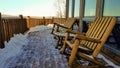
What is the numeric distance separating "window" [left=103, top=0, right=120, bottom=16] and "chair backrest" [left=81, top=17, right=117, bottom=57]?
31cm

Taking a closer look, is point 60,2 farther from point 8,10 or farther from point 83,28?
point 83,28

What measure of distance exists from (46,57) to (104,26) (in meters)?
1.57

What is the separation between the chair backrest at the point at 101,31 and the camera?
288cm

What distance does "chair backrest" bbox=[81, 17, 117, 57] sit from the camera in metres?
2.88

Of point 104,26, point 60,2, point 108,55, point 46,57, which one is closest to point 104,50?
point 108,55

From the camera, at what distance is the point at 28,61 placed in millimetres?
3775


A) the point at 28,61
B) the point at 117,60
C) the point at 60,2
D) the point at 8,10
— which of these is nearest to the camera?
the point at 117,60

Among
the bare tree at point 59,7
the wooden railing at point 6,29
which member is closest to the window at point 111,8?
the wooden railing at point 6,29

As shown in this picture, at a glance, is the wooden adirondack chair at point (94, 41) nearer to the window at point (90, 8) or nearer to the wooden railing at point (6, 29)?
the window at point (90, 8)

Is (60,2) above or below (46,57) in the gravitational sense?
above

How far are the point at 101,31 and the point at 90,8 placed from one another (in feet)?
6.88

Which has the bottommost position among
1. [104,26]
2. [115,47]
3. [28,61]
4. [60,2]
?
[28,61]

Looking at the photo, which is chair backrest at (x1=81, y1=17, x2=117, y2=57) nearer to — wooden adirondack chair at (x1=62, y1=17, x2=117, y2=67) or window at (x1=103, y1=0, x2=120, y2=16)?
wooden adirondack chair at (x1=62, y1=17, x2=117, y2=67)

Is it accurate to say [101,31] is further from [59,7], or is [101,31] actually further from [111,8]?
[59,7]
